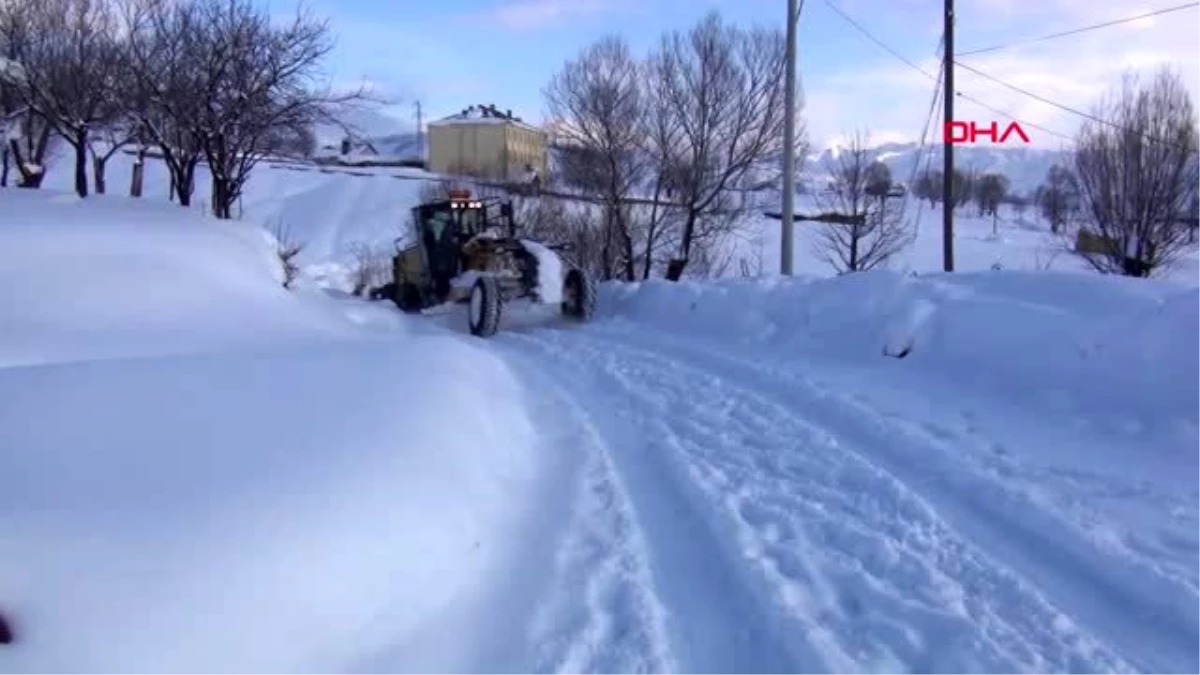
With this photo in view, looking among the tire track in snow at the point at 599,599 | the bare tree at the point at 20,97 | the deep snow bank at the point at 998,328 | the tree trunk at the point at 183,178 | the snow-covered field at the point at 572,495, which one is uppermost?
the bare tree at the point at 20,97

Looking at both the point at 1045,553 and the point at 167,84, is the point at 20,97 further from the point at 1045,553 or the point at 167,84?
the point at 1045,553

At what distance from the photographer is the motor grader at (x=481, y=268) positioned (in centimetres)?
1658

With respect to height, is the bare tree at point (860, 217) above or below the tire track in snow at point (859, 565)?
above

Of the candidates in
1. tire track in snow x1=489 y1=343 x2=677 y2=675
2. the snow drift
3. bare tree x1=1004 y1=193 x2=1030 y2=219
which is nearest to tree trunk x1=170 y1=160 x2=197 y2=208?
the snow drift

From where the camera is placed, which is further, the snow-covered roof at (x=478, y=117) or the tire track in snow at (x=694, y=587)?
the snow-covered roof at (x=478, y=117)

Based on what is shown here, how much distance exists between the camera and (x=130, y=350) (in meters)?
8.36

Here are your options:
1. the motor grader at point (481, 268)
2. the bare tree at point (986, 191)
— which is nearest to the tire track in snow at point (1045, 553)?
the motor grader at point (481, 268)

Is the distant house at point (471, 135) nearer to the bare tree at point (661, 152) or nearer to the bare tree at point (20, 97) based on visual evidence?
the bare tree at point (661, 152)

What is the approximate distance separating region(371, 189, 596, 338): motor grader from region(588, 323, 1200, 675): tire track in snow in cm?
900

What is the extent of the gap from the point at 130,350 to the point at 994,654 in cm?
701

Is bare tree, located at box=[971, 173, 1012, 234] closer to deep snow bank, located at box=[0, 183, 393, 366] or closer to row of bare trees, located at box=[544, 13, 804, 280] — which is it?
row of bare trees, located at box=[544, 13, 804, 280]

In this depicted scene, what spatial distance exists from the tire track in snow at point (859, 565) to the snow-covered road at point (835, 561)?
12 mm

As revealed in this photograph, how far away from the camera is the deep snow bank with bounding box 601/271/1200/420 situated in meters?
8.25

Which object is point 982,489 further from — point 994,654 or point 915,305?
point 915,305
